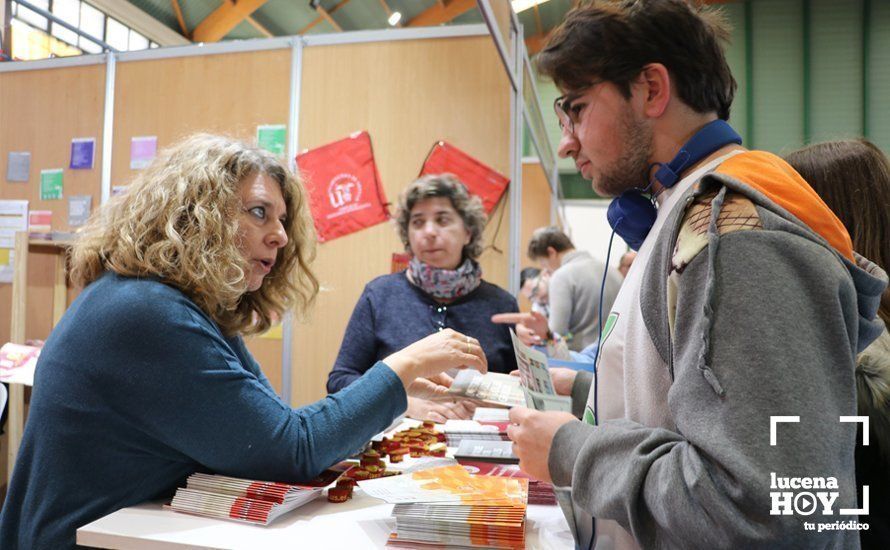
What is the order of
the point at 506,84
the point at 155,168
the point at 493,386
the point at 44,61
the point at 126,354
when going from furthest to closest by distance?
the point at 44,61 < the point at 506,84 < the point at 493,386 < the point at 155,168 < the point at 126,354

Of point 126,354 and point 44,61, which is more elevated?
point 44,61

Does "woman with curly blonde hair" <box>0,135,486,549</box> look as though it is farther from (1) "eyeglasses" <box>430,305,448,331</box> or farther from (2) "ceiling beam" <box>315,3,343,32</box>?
(2) "ceiling beam" <box>315,3,343,32</box>

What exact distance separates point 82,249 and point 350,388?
25.8 inches

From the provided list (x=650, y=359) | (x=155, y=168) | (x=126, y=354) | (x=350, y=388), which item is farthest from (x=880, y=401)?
(x=155, y=168)

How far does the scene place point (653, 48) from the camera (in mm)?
951

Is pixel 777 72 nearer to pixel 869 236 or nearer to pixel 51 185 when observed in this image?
pixel 869 236

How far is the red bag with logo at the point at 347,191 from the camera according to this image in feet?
10.0

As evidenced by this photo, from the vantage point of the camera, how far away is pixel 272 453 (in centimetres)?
108

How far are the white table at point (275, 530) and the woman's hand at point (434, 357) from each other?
0.32 m

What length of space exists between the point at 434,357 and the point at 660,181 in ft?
2.11

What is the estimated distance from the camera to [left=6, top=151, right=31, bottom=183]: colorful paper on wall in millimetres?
3574

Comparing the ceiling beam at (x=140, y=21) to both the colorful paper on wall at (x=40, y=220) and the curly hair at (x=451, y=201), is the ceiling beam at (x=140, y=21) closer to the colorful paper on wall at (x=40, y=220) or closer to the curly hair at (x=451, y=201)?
the colorful paper on wall at (x=40, y=220)

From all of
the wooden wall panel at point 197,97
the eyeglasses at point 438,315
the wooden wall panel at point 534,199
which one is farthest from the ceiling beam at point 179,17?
the eyeglasses at point 438,315

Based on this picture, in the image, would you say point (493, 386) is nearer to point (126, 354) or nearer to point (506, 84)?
point (126, 354)
